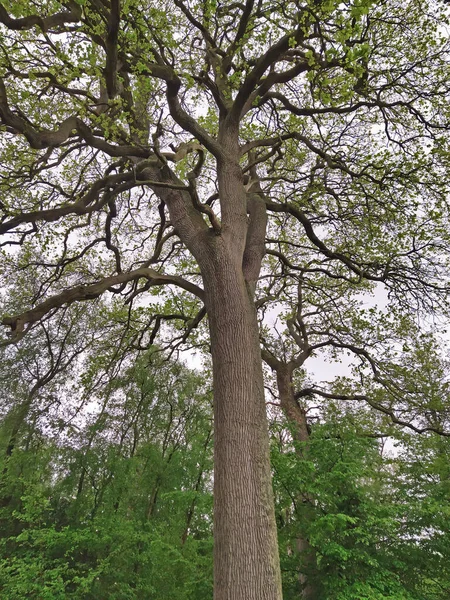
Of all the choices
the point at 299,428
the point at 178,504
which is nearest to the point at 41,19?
the point at 299,428

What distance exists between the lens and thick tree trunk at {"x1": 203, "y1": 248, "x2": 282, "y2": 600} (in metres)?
2.60

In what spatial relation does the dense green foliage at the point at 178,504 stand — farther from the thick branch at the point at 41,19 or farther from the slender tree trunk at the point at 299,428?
the thick branch at the point at 41,19

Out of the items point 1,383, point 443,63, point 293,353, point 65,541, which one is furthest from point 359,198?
point 1,383

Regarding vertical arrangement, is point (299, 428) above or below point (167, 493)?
above

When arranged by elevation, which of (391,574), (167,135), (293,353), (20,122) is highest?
(167,135)

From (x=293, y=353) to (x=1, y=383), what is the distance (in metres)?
7.60

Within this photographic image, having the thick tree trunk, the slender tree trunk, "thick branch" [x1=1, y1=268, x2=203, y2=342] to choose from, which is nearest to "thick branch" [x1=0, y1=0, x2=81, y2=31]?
"thick branch" [x1=1, y1=268, x2=203, y2=342]

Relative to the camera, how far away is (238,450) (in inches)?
120

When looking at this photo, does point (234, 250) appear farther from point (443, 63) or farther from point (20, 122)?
point (443, 63)

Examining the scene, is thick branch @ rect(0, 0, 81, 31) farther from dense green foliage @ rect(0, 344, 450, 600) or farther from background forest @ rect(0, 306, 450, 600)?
dense green foliage @ rect(0, 344, 450, 600)

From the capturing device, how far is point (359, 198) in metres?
7.02

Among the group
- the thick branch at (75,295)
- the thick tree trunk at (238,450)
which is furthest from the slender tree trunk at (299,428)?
the thick branch at (75,295)

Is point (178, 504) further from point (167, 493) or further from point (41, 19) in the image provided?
point (41, 19)

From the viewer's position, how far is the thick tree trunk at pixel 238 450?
2602mm
